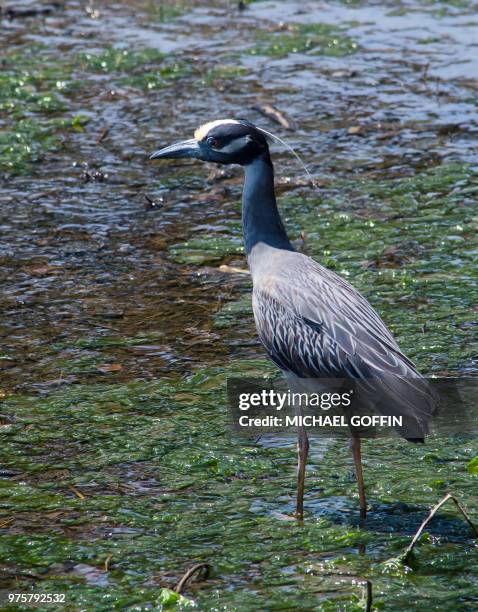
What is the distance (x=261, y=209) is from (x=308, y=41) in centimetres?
666

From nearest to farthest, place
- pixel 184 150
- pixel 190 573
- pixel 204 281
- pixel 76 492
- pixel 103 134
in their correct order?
pixel 190 573
pixel 76 492
pixel 184 150
pixel 204 281
pixel 103 134

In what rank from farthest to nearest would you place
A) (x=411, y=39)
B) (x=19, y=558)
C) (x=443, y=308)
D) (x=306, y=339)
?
(x=411, y=39), (x=443, y=308), (x=306, y=339), (x=19, y=558)

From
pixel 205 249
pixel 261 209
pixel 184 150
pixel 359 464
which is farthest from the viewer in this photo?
pixel 205 249

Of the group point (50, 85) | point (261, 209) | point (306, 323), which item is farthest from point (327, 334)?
point (50, 85)

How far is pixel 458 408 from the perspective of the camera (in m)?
6.12

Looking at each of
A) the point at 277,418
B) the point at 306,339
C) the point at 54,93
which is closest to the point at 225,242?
the point at 277,418

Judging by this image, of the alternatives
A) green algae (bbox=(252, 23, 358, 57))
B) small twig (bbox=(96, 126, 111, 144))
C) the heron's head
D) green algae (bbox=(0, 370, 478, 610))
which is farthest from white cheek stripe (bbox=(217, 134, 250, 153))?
green algae (bbox=(252, 23, 358, 57))

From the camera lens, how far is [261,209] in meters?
5.82

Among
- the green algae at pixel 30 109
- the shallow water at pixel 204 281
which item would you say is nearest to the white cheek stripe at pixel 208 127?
the shallow water at pixel 204 281

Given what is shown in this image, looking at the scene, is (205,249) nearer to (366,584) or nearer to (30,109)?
(30,109)

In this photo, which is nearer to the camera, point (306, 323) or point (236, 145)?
point (306, 323)

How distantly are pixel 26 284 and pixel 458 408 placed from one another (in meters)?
3.03

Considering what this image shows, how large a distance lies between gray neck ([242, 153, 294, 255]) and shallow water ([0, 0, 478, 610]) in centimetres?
98

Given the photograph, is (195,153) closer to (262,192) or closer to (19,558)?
(262,192)
